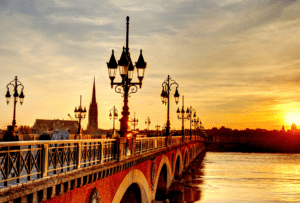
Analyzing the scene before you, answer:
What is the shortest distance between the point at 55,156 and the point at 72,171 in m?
0.80

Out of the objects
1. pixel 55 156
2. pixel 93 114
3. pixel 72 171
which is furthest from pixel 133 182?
pixel 93 114

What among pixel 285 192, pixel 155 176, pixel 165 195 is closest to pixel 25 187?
pixel 155 176

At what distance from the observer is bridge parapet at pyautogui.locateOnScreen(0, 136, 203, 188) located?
19.9 ft

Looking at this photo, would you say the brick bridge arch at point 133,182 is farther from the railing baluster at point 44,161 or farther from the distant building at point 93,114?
the distant building at point 93,114

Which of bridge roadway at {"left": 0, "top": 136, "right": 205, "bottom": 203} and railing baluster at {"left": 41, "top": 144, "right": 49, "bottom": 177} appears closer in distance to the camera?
bridge roadway at {"left": 0, "top": 136, "right": 205, "bottom": 203}

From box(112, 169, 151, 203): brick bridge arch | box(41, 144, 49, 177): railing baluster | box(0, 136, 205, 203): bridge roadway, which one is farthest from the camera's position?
box(112, 169, 151, 203): brick bridge arch

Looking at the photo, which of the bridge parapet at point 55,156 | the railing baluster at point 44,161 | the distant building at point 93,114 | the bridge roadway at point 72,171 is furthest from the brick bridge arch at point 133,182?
the distant building at point 93,114

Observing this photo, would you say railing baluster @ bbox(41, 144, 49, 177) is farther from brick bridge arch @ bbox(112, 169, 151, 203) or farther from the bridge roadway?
brick bridge arch @ bbox(112, 169, 151, 203)

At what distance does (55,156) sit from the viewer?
753 centimetres

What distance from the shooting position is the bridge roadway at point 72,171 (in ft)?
19.9

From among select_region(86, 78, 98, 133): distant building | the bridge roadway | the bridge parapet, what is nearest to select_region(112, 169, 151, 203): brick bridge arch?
the bridge roadway

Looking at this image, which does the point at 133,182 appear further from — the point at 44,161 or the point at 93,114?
the point at 93,114

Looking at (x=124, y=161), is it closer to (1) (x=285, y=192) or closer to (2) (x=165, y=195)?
(2) (x=165, y=195)

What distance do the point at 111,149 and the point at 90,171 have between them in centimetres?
270
